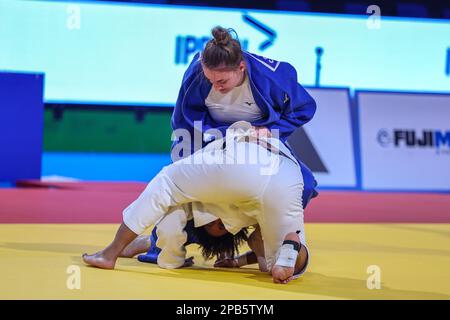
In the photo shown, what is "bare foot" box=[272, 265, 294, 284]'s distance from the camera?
3223 mm

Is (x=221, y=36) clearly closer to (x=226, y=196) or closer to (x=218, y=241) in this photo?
(x=226, y=196)

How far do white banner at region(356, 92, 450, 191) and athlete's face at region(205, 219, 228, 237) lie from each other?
5784 mm

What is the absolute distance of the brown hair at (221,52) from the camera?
11.1ft

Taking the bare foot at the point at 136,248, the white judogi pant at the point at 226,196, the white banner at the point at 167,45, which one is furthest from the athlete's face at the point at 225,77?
the white banner at the point at 167,45

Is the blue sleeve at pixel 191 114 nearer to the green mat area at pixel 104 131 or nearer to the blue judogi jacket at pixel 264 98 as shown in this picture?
the blue judogi jacket at pixel 264 98

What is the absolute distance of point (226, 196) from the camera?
10.8 ft

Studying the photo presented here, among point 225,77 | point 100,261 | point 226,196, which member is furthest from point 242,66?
point 100,261

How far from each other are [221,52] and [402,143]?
6243 millimetres

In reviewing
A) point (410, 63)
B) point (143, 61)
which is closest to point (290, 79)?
point (143, 61)

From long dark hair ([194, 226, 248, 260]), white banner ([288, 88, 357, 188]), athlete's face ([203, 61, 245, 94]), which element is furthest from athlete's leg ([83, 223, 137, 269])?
white banner ([288, 88, 357, 188])

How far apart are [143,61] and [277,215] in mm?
7238

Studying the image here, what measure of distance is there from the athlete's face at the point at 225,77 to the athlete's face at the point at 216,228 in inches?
24.6

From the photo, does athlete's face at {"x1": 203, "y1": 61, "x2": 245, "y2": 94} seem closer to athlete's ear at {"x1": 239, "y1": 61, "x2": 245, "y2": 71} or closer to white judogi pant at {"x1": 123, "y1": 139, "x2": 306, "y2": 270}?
athlete's ear at {"x1": 239, "y1": 61, "x2": 245, "y2": 71}

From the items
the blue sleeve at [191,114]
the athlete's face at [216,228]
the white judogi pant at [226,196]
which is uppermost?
the blue sleeve at [191,114]
